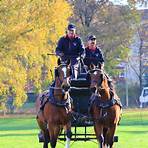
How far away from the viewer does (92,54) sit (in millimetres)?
14820

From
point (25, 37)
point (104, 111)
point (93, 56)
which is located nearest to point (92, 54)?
point (93, 56)

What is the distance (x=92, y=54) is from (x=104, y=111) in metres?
1.54

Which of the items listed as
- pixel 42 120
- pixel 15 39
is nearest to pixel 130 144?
pixel 42 120

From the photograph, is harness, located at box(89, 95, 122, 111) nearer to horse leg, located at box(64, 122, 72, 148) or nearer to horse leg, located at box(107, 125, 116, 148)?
horse leg, located at box(107, 125, 116, 148)

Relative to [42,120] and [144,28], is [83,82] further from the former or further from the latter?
[144,28]

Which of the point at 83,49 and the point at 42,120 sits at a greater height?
the point at 83,49

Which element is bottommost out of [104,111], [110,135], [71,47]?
[110,135]

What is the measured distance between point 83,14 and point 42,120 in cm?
4570

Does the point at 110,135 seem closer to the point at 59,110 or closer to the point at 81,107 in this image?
the point at 81,107

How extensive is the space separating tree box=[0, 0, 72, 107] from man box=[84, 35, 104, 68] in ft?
82.1

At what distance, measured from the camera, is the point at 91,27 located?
5869cm

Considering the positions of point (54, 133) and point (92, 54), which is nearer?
point (54, 133)

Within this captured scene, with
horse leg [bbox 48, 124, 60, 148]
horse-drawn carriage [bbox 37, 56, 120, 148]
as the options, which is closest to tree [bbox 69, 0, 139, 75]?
horse-drawn carriage [bbox 37, 56, 120, 148]

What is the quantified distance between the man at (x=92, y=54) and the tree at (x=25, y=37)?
2504 cm
